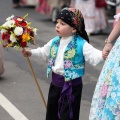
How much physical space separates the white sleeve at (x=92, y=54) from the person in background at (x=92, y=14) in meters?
6.82

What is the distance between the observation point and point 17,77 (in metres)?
7.55

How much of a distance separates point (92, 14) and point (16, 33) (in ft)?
22.2

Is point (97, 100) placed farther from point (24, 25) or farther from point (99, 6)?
point (99, 6)

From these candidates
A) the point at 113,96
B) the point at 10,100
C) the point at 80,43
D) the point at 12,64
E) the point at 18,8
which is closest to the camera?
the point at 113,96

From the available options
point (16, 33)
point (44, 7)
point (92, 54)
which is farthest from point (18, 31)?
point (44, 7)

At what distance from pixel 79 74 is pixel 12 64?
3.94m

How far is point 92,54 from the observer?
4.41 metres

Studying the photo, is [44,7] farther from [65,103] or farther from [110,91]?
[110,91]

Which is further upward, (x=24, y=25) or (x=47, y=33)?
(x=24, y=25)

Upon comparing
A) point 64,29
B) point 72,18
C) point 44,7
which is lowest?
point 44,7

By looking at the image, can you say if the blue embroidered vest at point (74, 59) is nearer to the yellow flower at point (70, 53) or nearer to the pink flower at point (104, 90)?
the yellow flower at point (70, 53)

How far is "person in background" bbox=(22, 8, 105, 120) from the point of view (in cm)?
451

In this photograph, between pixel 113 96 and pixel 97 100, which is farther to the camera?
pixel 97 100

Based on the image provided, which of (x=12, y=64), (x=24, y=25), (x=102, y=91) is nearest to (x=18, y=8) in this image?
(x=12, y=64)
